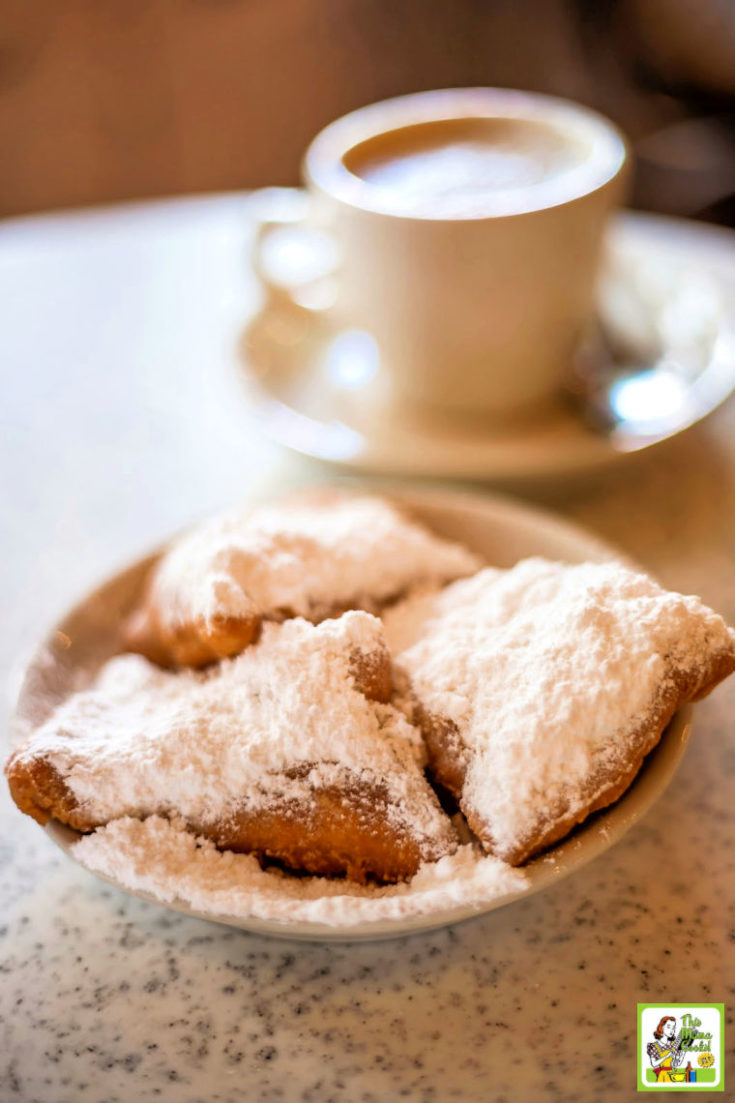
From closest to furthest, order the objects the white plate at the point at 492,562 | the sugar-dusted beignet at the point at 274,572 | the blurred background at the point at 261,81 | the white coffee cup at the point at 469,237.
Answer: the white plate at the point at 492,562, the sugar-dusted beignet at the point at 274,572, the white coffee cup at the point at 469,237, the blurred background at the point at 261,81

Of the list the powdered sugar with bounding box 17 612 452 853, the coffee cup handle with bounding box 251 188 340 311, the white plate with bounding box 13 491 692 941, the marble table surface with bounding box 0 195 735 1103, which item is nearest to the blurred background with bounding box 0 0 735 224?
the coffee cup handle with bounding box 251 188 340 311

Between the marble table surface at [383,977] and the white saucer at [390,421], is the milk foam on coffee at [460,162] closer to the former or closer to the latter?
the white saucer at [390,421]

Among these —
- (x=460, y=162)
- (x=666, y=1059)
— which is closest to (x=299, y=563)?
(x=666, y=1059)

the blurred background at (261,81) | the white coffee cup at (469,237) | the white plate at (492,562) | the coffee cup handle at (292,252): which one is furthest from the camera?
the blurred background at (261,81)

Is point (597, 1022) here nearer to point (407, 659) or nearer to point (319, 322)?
point (407, 659)

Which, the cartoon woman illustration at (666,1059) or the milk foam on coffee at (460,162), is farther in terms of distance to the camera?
the milk foam on coffee at (460,162)

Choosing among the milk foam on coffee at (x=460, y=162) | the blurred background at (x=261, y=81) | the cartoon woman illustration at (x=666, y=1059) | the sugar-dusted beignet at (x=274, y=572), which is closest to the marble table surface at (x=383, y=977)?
the cartoon woman illustration at (x=666, y=1059)

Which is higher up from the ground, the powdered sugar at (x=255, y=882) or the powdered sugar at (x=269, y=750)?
the powdered sugar at (x=269, y=750)
